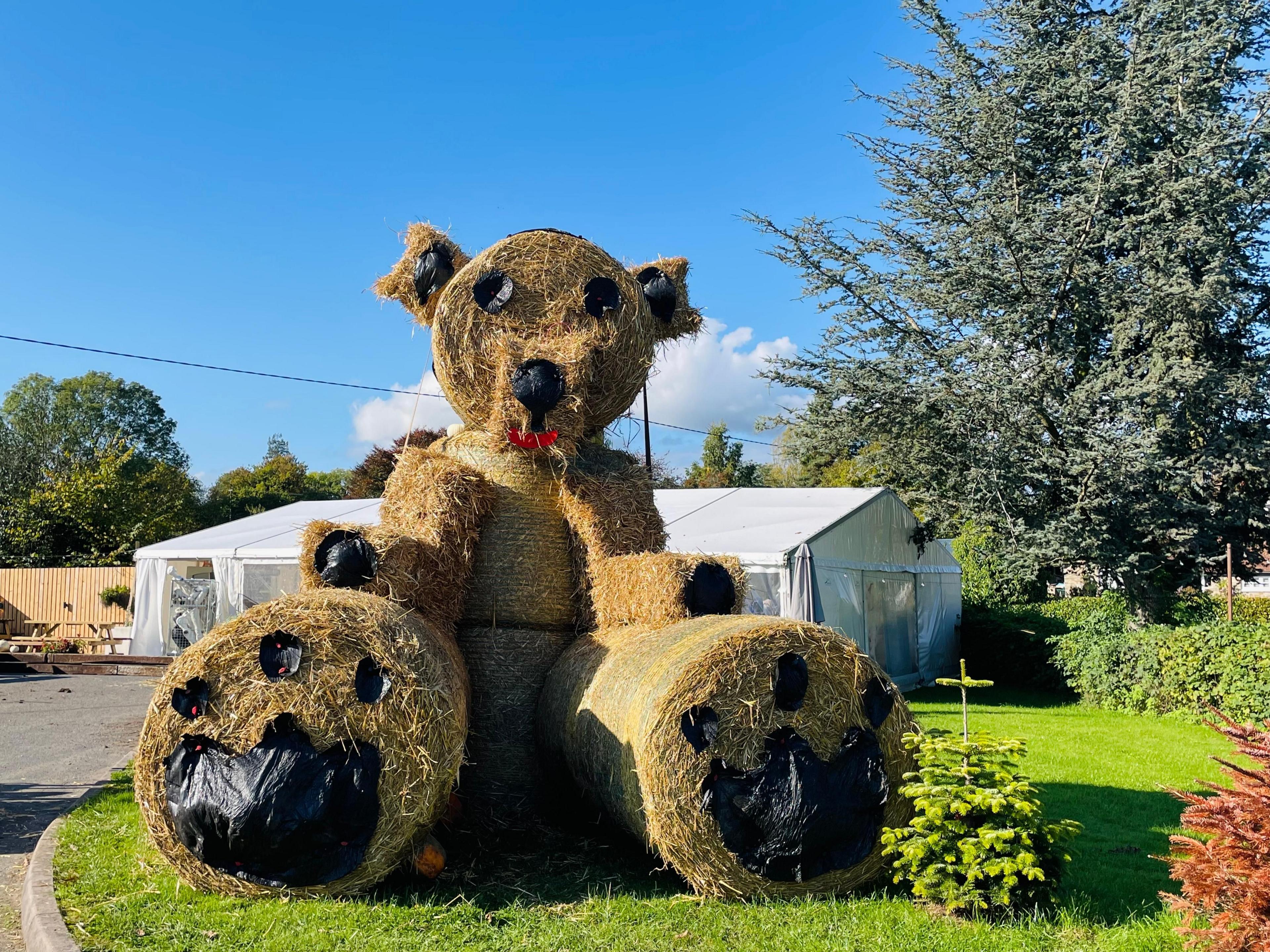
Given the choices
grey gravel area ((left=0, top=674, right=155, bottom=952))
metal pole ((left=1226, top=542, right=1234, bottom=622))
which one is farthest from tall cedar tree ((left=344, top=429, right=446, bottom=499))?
metal pole ((left=1226, top=542, right=1234, bottom=622))

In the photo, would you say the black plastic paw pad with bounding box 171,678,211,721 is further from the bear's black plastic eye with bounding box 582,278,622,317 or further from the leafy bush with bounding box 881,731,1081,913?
the leafy bush with bounding box 881,731,1081,913

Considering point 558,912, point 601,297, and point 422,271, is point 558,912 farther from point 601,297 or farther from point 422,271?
point 422,271

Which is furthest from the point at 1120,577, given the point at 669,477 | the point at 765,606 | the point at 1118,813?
the point at 669,477

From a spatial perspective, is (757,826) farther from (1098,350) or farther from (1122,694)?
(1098,350)

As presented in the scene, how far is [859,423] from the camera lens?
52.7 feet

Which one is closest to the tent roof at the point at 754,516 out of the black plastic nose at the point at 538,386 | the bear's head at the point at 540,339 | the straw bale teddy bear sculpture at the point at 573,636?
the straw bale teddy bear sculpture at the point at 573,636

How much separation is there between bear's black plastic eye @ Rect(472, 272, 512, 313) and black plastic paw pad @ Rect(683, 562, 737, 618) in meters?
1.83

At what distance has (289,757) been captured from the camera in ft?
13.3

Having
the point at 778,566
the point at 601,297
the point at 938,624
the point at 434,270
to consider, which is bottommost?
the point at 938,624

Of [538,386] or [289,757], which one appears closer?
[289,757]

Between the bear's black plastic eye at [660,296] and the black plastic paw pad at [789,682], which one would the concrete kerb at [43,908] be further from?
the bear's black plastic eye at [660,296]

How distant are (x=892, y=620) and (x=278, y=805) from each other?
1358 centimetres

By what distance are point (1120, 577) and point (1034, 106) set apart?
7794mm

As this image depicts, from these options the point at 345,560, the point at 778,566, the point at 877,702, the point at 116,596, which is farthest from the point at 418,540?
the point at 116,596
